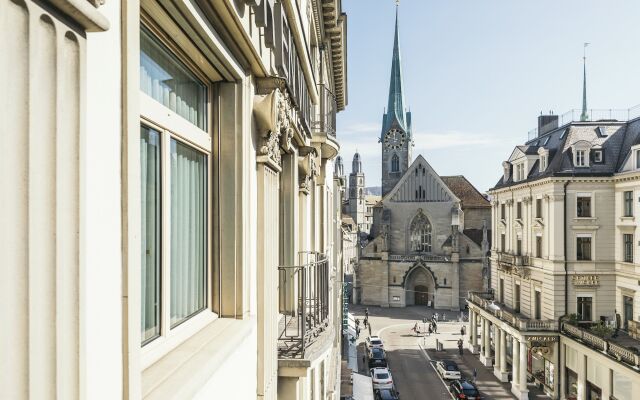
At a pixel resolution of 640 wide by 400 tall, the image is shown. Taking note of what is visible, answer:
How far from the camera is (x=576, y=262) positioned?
3138cm

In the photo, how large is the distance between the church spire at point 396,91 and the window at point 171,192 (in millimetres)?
82908

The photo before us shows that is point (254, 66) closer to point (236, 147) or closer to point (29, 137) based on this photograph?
point (236, 147)

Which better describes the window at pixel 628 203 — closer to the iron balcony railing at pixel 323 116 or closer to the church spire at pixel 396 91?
the iron balcony railing at pixel 323 116

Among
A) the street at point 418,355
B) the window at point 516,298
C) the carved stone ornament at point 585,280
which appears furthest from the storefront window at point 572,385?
the window at point 516,298

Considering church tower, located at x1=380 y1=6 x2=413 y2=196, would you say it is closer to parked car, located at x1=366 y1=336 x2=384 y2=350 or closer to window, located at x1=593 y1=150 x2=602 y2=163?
parked car, located at x1=366 y1=336 x2=384 y2=350

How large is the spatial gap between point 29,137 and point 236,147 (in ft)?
8.09

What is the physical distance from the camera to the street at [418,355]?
33.0 m

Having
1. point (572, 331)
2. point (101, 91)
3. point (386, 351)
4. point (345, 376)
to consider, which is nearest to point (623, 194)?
point (572, 331)

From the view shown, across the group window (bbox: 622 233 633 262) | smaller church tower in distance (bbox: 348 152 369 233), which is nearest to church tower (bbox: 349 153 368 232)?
smaller church tower in distance (bbox: 348 152 369 233)

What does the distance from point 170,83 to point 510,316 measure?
34.9 metres

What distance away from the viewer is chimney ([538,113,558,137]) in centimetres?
3676

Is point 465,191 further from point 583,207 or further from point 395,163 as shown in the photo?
point 583,207

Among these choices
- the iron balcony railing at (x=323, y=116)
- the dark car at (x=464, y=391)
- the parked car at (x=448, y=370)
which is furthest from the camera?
the parked car at (x=448, y=370)

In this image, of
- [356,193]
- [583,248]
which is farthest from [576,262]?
[356,193]
